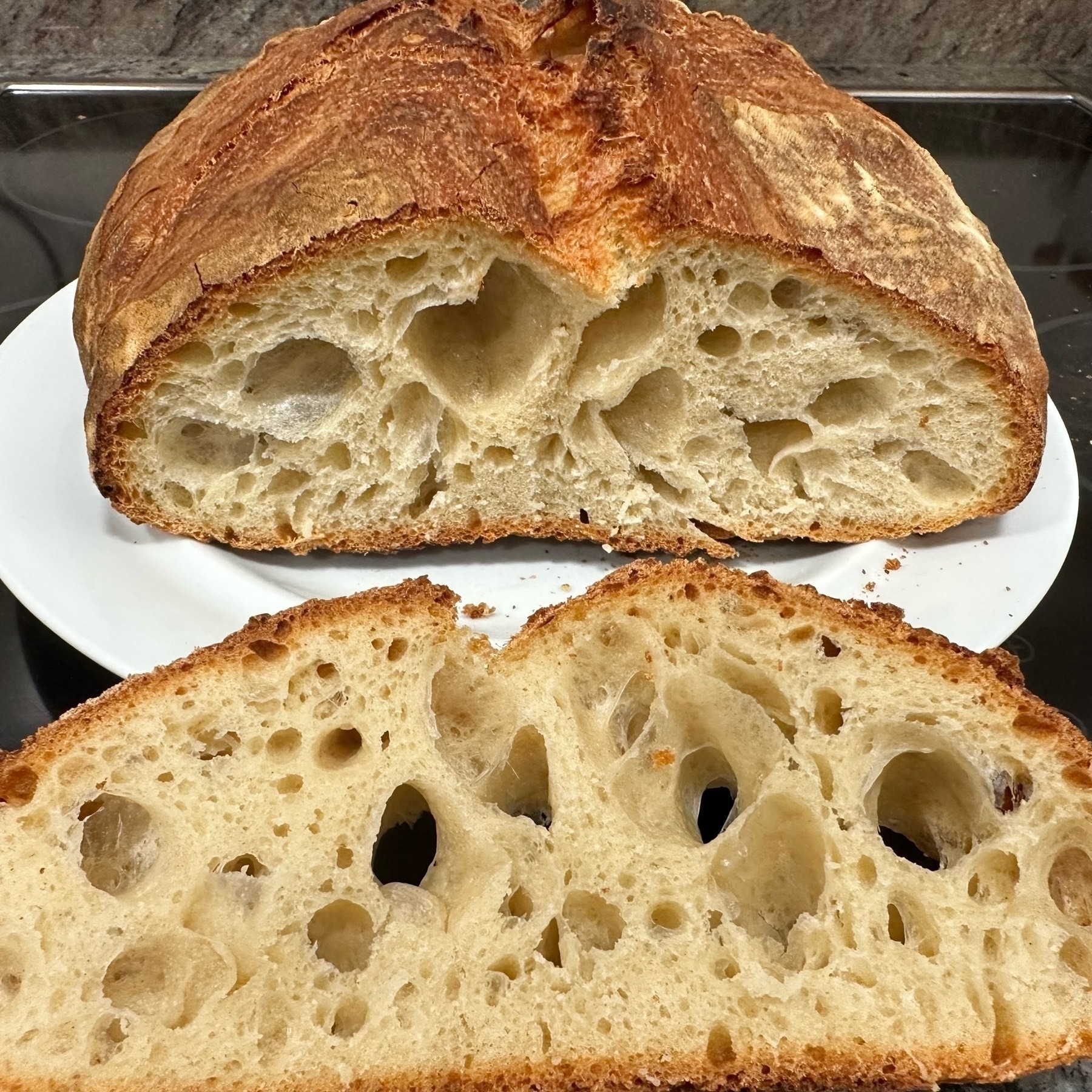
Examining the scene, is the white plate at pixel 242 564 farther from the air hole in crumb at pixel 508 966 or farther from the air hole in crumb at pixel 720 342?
the air hole in crumb at pixel 508 966

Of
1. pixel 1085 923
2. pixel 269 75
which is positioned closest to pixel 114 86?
pixel 269 75

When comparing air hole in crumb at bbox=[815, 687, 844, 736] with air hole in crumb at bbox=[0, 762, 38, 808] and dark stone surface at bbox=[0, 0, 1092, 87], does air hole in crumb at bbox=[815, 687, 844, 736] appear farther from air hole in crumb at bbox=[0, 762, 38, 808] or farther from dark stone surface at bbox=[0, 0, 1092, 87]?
dark stone surface at bbox=[0, 0, 1092, 87]

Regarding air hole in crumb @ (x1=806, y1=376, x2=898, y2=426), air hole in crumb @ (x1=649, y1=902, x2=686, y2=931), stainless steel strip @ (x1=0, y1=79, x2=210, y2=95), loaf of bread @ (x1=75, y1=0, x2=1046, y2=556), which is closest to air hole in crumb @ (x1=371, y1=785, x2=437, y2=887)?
air hole in crumb @ (x1=649, y1=902, x2=686, y2=931)

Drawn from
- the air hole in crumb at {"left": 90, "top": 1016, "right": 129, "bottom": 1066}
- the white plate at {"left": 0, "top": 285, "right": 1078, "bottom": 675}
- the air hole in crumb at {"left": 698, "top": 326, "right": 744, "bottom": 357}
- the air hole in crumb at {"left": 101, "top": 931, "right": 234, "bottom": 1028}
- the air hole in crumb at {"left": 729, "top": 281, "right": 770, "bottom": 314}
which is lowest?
the air hole in crumb at {"left": 90, "top": 1016, "right": 129, "bottom": 1066}

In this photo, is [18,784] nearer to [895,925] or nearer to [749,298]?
[895,925]

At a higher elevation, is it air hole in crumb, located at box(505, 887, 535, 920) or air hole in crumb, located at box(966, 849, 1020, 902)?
air hole in crumb, located at box(966, 849, 1020, 902)

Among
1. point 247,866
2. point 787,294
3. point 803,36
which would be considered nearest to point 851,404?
point 787,294

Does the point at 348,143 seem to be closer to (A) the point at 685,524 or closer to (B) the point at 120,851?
(A) the point at 685,524
